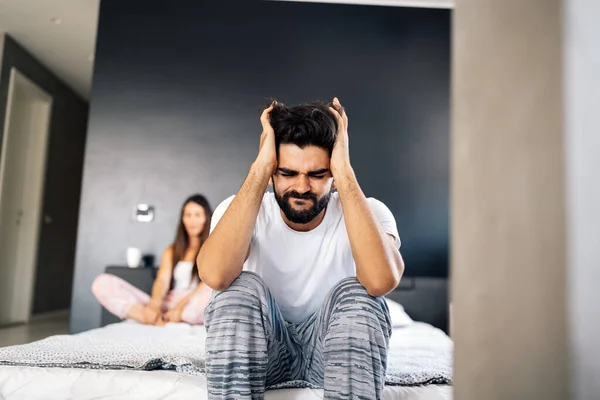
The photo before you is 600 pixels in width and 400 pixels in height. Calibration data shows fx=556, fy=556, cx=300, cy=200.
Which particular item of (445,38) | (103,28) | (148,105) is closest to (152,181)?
(148,105)

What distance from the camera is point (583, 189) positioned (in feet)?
1.35

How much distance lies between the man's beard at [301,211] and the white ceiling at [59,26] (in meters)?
2.82

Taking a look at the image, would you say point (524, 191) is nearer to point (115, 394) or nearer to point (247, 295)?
point (247, 295)

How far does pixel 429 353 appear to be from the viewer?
88.7 inches

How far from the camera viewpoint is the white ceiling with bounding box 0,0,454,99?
4215 mm

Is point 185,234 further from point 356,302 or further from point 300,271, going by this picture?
point 356,302

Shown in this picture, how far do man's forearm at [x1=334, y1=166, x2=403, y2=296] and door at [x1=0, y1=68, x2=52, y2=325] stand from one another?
465cm

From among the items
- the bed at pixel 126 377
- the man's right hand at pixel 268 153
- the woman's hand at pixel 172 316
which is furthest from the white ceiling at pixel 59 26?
the bed at pixel 126 377

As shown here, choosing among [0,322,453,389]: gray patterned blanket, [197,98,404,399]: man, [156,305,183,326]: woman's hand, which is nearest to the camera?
[197,98,404,399]: man

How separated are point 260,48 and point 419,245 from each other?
183 centimetres

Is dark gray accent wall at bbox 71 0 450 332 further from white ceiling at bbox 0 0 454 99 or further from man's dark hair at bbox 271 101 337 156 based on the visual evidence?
man's dark hair at bbox 271 101 337 156

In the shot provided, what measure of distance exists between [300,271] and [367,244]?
0.94 ft

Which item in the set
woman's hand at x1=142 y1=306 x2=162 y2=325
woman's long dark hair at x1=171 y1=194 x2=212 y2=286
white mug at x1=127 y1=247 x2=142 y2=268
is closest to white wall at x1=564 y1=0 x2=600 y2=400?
woman's hand at x1=142 y1=306 x2=162 y2=325

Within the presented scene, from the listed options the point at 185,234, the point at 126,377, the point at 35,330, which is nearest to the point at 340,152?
the point at 126,377
